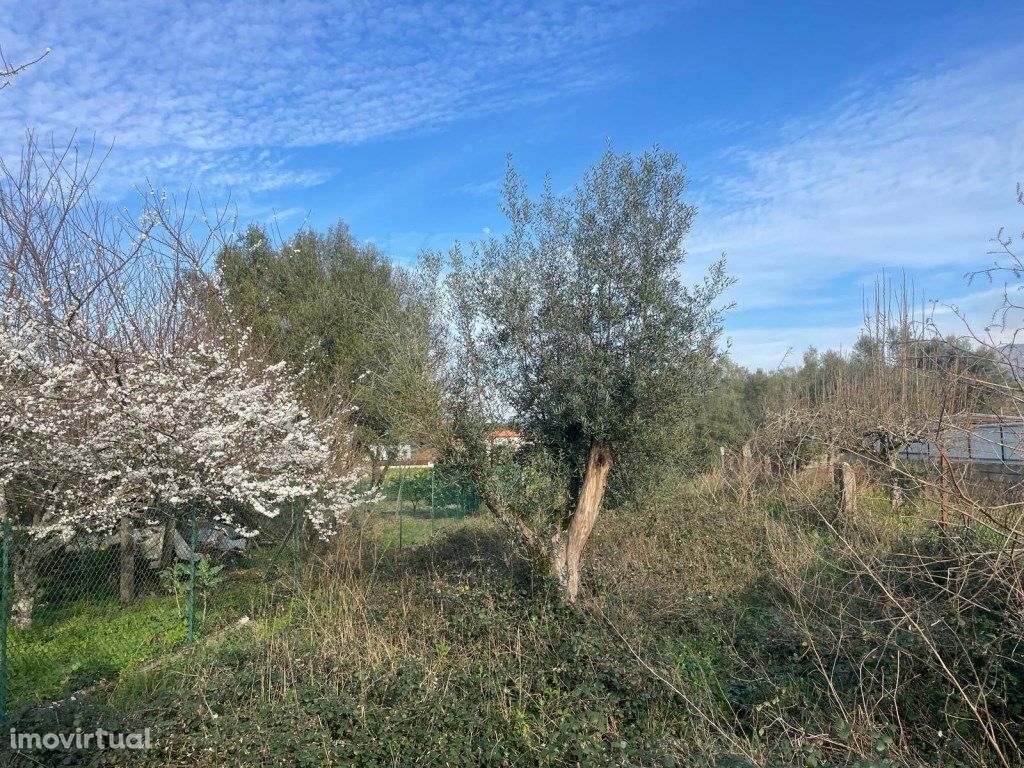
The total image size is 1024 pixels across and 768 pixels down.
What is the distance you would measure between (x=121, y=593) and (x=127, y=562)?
33 cm

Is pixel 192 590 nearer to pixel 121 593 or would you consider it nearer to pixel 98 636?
pixel 98 636

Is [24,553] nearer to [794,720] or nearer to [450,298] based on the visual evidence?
[450,298]

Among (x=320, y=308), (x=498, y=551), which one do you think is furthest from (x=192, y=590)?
(x=320, y=308)

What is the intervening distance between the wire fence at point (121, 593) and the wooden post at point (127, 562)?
0.4 inches

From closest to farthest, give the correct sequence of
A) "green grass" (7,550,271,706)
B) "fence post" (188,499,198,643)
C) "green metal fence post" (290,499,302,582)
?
"green grass" (7,550,271,706) < "fence post" (188,499,198,643) < "green metal fence post" (290,499,302,582)

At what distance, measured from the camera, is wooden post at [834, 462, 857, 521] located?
31.9ft

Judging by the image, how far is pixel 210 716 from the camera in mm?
4434

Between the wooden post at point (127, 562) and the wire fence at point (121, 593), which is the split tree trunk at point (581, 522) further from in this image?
the wooden post at point (127, 562)

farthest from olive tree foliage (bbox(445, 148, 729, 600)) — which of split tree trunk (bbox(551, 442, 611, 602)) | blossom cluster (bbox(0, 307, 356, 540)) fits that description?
blossom cluster (bbox(0, 307, 356, 540))

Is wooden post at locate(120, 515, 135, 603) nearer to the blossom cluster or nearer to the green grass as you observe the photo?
the green grass

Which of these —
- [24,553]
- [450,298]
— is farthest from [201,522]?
[450,298]

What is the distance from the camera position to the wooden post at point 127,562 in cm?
766

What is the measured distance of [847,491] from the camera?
10.2 metres

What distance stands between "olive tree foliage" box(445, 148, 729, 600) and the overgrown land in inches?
1.1
